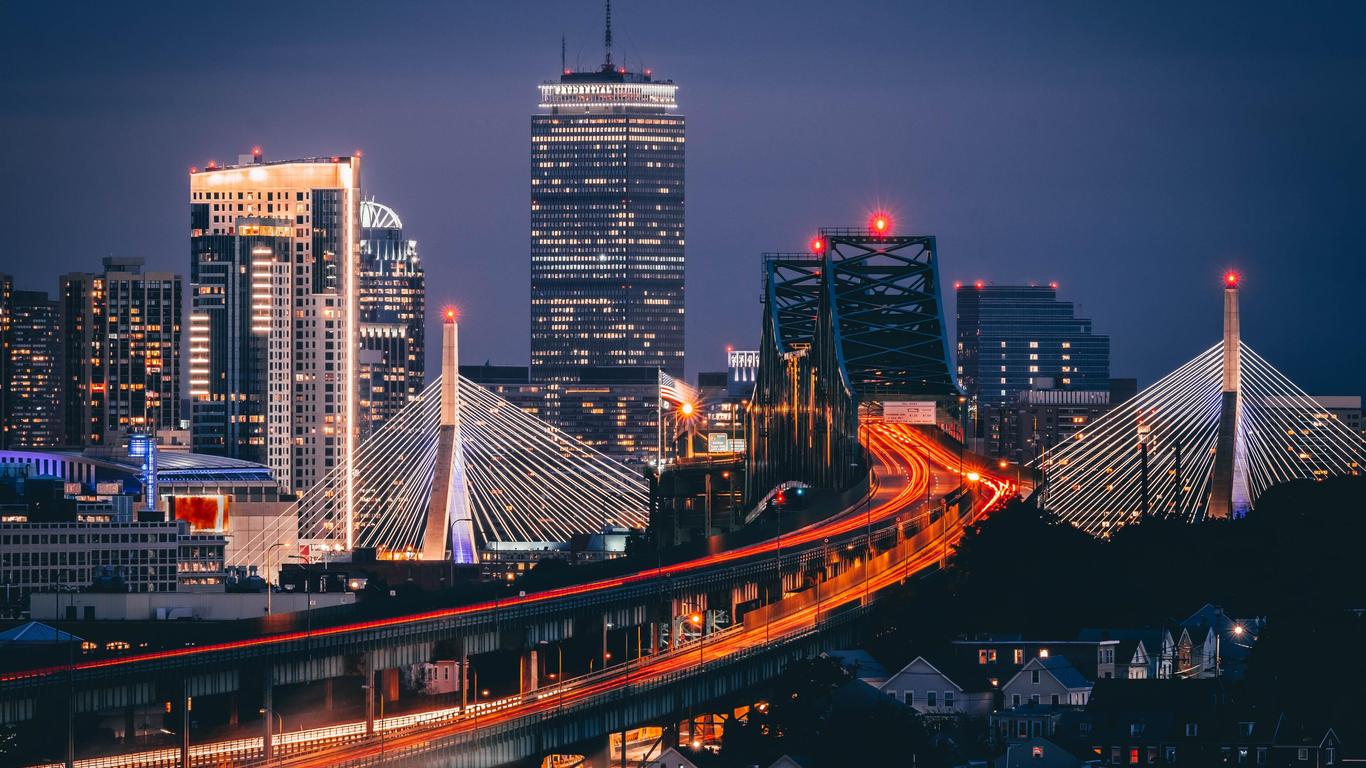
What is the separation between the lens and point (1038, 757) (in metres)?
91.8

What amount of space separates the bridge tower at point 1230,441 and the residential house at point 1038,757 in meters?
85.4

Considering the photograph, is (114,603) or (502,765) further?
(114,603)

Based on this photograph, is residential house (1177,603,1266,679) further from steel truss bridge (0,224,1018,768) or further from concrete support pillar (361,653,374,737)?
concrete support pillar (361,653,374,737)

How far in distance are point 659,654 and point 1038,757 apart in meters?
21.2

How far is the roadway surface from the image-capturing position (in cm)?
8981

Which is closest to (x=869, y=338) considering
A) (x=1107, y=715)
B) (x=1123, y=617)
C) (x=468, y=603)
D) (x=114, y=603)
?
(x=114, y=603)

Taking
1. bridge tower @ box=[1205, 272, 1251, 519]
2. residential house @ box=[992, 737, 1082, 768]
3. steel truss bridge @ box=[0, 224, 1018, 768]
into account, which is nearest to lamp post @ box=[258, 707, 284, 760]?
steel truss bridge @ box=[0, 224, 1018, 768]

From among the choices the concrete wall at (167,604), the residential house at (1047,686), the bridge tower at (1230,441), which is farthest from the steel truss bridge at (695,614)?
the concrete wall at (167,604)

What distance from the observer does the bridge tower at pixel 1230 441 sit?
601ft

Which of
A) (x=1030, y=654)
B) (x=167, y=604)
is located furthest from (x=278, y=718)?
(x=167, y=604)

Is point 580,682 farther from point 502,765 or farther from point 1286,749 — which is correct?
point 1286,749

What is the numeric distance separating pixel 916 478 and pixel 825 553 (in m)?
28.0

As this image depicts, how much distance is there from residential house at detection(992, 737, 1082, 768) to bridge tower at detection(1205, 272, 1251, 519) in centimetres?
8545

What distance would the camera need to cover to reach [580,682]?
3952 inches
